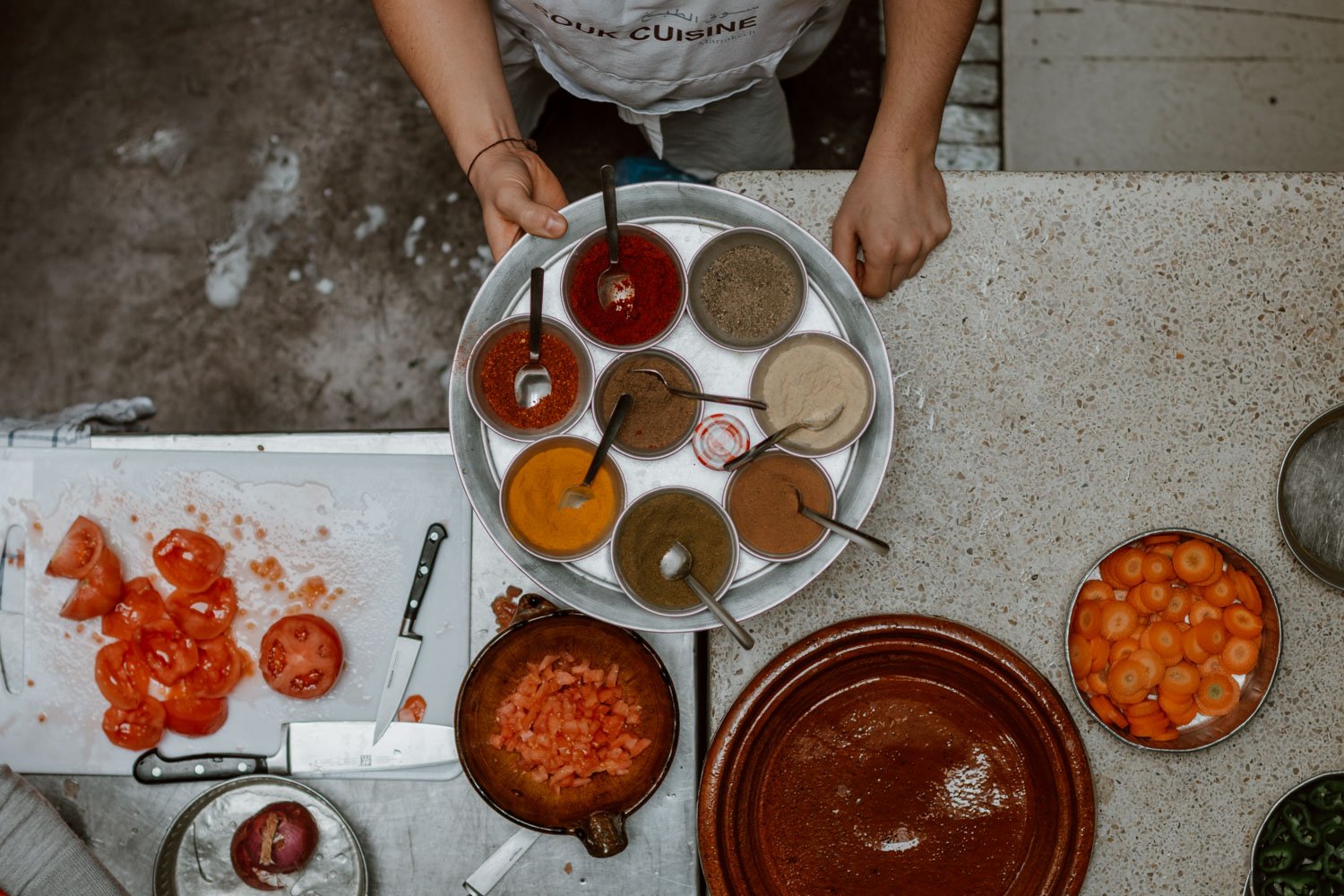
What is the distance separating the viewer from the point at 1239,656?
1.38 m

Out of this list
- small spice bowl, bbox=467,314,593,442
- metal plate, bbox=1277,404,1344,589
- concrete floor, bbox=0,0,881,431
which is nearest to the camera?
small spice bowl, bbox=467,314,593,442

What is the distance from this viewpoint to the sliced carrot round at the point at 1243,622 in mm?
1368

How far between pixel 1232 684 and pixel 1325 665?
0.64 feet

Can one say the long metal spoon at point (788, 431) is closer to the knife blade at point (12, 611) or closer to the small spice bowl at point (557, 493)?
the small spice bowl at point (557, 493)

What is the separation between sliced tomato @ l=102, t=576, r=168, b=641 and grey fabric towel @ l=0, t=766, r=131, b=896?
268 mm

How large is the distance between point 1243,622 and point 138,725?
1874 mm

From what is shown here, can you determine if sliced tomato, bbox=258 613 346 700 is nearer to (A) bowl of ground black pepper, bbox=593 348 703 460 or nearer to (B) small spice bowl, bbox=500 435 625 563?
(B) small spice bowl, bbox=500 435 625 563

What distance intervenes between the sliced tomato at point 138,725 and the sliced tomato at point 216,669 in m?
0.08

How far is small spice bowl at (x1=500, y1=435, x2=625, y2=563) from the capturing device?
4.46 feet

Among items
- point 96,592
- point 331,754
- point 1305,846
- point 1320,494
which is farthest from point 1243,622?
point 96,592

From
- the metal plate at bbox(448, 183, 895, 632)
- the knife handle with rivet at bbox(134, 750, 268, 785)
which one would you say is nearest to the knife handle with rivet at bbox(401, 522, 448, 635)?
the metal plate at bbox(448, 183, 895, 632)

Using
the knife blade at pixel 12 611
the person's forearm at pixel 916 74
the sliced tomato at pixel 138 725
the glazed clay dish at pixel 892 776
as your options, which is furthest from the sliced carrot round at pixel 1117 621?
the knife blade at pixel 12 611

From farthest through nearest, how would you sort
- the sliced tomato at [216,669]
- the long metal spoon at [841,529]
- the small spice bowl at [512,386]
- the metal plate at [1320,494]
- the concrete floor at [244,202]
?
the concrete floor at [244,202]
the sliced tomato at [216,669]
the metal plate at [1320,494]
the small spice bowl at [512,386]
the long metal spoon at [841,529]

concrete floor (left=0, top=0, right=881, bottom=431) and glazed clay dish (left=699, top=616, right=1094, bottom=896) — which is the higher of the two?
concrete floor (left=0, top=0, right=881, bottom=431)
